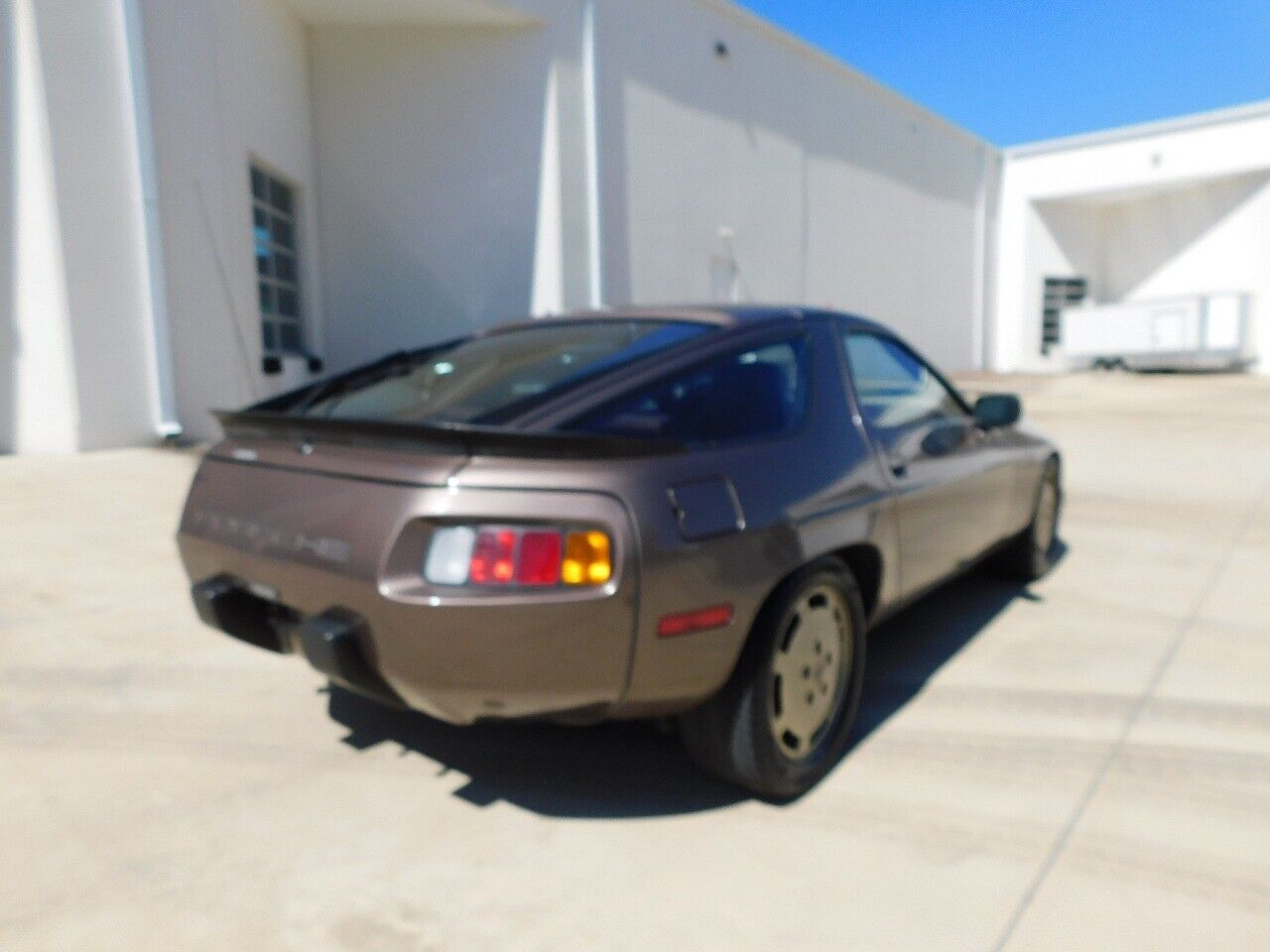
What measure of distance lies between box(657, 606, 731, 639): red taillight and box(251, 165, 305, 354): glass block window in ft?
31.0

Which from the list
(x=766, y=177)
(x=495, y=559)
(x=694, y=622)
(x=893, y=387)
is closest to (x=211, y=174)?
(x=893, y=387)

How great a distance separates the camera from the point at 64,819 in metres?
2.44

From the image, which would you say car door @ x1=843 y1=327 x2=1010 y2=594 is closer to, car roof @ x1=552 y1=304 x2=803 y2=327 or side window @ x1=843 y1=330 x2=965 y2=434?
side window @ x1=843 y1=330 x2=965 y2=434

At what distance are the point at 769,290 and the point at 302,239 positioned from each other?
27.0 feet

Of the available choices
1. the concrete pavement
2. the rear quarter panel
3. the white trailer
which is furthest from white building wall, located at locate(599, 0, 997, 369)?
the rear quarter panel

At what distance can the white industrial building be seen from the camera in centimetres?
768

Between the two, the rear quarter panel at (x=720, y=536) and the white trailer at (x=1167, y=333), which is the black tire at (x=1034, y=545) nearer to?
the rear quarter panel at (x=720, y=536)

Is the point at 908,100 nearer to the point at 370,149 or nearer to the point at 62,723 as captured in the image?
the point at 370,149

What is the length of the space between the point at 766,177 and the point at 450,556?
15.4 metres

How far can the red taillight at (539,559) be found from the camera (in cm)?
203

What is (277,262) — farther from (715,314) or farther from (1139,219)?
(1139,219)

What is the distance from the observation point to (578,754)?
9.26ft

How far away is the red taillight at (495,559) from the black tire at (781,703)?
2.33 feet

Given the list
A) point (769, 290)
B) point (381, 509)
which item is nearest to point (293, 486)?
point (381, 509)
